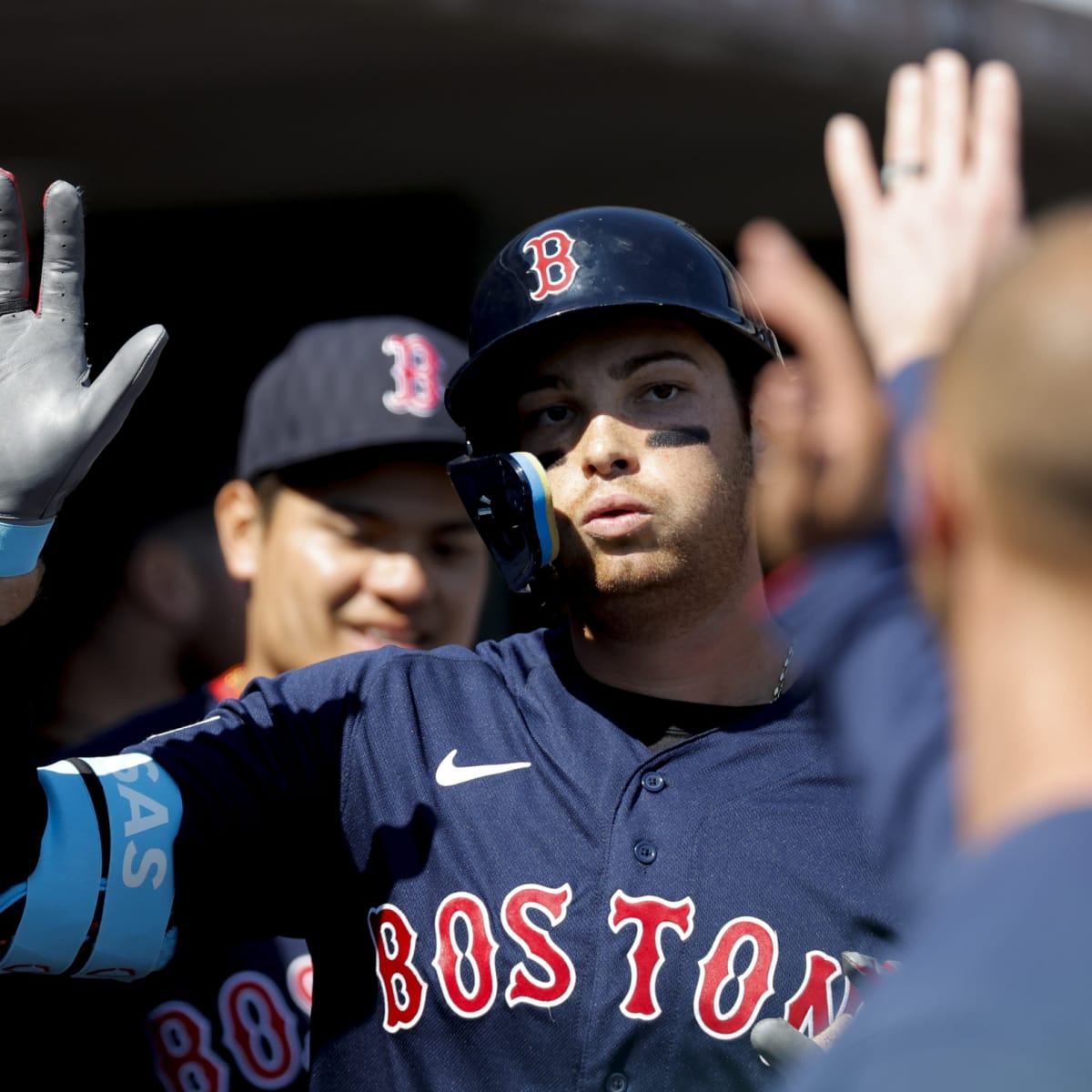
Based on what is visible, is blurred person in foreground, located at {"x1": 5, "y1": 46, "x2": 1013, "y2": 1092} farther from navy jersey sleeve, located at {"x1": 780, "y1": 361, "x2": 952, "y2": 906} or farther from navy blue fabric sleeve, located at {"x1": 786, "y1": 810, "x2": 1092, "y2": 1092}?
navy blue fabric sleeve, located at {"x1": 786, "y1": 810, "x2": 1092, "y2": 1092}

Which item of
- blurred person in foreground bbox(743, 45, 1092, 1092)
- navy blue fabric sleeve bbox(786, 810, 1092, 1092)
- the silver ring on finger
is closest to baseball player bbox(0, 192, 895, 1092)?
blurred person in foreground bbox(743, 45, 1092, 1092)

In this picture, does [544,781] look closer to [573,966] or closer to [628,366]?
[573,966]

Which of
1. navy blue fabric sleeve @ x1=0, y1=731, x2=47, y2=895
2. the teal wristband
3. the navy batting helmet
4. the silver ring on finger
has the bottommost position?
navy blue fabric sleeve @ x1=0, y1=731, x2=47, y2=895

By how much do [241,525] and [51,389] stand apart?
1.58 meters

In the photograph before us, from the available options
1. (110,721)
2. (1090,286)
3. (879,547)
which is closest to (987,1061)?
(1090,286)

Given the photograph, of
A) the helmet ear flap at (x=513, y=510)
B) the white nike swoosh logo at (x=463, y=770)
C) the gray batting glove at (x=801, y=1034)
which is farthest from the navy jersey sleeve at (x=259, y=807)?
the gray batting glove at (x=801, y=1034)

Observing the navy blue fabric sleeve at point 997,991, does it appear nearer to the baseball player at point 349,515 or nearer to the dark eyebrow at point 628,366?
the dark eyebrow at point 628,366

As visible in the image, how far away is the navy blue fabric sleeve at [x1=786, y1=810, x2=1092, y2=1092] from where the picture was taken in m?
0.85

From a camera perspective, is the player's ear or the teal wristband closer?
the teal wristband

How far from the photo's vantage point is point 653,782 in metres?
2.25

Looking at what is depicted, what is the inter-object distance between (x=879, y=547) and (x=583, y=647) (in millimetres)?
1173

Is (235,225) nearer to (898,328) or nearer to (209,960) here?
(209,960)

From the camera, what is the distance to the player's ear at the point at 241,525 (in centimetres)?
349

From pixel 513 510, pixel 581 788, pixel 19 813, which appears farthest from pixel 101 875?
pixel 513 510
